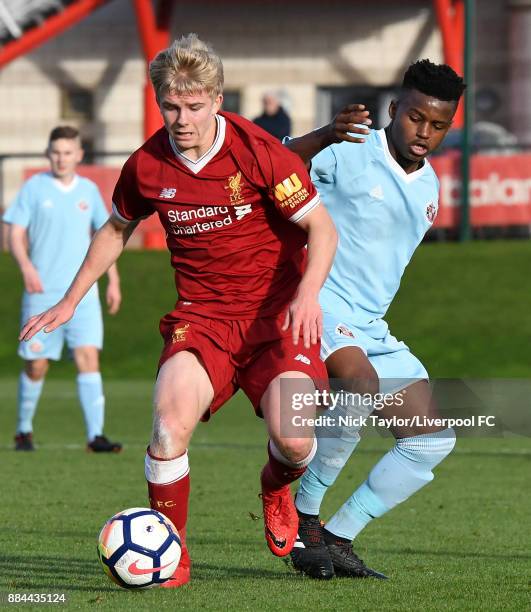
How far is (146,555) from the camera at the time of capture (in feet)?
16.9

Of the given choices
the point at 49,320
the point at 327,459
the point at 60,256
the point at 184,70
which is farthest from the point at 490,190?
the point at 184,70

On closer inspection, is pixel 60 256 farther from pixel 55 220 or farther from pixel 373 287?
pixel 373 287

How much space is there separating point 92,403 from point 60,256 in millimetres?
1102

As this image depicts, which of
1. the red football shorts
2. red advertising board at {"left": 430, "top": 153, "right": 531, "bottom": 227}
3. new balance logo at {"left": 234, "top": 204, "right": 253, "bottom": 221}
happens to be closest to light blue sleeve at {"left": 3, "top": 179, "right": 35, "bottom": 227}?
the red football shorts

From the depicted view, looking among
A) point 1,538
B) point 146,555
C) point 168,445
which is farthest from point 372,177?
point 1,538

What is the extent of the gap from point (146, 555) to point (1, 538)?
1.63 meters

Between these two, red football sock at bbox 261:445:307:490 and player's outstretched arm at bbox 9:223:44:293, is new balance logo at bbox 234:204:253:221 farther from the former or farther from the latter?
player's outstretched arm at bbox 9:223:44:293

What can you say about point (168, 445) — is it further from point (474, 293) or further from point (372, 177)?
A: point (474, 293)

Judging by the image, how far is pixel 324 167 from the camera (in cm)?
589

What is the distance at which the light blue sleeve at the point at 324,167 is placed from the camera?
589cm

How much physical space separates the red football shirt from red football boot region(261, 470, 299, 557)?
2.40 feet

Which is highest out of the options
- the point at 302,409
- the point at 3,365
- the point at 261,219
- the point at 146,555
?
the point at 261,219

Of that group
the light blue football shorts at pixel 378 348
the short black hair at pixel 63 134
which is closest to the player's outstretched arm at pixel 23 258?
the short black hair at pixel 63 134

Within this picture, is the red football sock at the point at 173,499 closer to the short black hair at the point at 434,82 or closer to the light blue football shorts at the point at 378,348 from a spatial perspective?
the light blue football shorts at the point at 378,348
